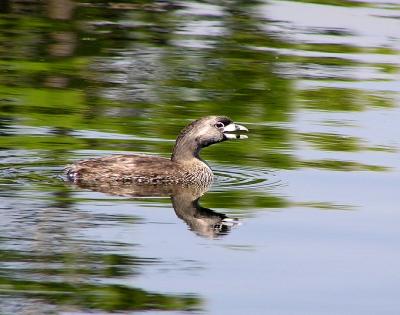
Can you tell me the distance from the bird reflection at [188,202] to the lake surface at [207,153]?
0.05 metres

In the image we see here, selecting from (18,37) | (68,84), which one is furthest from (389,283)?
(18,37)

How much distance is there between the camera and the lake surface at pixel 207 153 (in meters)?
11.6

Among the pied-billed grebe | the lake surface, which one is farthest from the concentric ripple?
the pied-billed grebe

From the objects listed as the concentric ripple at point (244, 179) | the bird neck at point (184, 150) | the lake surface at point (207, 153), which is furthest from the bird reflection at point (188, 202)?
the bird neck at point (184, 150)

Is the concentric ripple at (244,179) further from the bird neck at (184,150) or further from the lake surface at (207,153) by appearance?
the bird neck at (184,150)

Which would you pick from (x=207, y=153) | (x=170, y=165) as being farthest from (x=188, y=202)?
(x=207, y=153)

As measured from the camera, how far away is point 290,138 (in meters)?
18.1

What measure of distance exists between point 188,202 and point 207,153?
3.20m

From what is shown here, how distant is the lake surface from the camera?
1158 centimetres

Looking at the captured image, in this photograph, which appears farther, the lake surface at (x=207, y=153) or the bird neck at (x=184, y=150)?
the bird neck at (x=184, y=150)

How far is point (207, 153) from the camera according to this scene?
1819 centimetres

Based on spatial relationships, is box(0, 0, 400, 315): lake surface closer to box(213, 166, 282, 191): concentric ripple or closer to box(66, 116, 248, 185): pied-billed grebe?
box(213, 166, 282, 191): concentric ripple

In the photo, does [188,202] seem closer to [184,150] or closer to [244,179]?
[244,179]

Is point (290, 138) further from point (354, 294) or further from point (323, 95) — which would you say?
point (354, 294)
